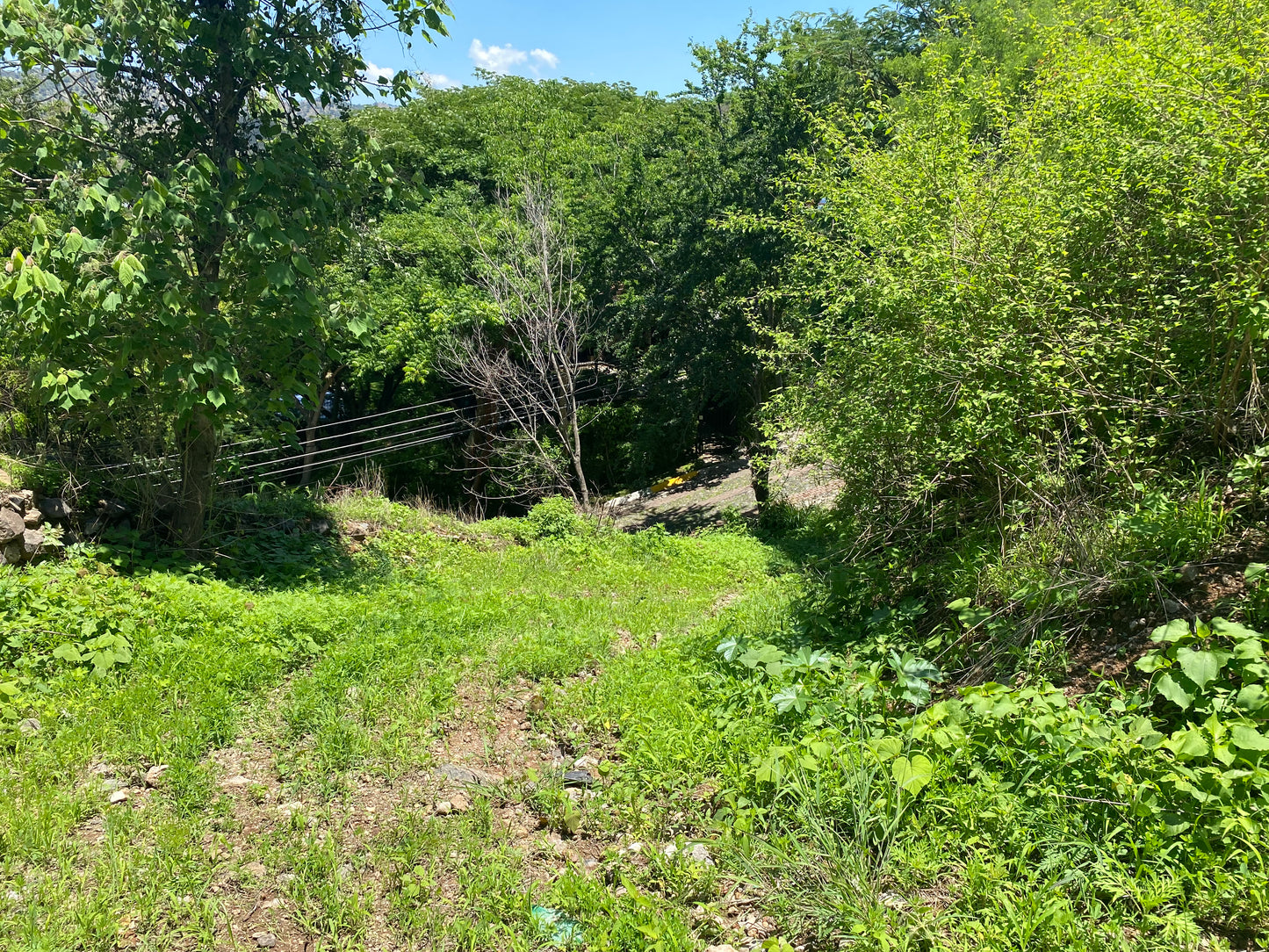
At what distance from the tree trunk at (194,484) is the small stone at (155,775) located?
3.39 metres

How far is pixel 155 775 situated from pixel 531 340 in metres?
9.84

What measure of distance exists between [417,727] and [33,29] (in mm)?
5512

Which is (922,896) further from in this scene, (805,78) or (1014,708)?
(805,78)

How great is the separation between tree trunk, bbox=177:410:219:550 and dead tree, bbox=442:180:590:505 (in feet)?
19.9

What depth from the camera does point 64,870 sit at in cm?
303

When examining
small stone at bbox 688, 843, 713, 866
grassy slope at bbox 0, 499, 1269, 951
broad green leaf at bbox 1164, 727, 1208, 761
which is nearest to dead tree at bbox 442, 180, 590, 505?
grassy slope at bbox 0, 499, 1269, 951

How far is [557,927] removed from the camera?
2879 mm

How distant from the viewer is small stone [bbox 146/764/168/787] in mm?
3729

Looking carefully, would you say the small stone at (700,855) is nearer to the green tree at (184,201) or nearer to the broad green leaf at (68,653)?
the broad green leaf at (68,653)

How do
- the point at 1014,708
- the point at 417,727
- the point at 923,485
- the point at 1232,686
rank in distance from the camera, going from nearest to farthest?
the point at 1232,686 < the point at 1014,708 < the point at 417,727 < the point at 923,485

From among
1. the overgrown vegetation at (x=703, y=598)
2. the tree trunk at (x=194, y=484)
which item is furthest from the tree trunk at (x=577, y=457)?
the tree trunk at (x=194, y=484)

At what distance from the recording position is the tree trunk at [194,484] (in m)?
6.77

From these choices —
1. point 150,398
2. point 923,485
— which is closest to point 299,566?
point 150,398

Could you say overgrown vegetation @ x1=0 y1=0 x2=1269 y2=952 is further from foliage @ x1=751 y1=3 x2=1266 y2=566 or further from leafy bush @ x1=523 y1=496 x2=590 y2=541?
leafy bush @ x1=523 y1=496 x2=590 y2=541
